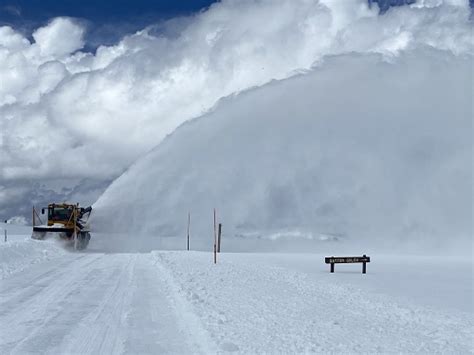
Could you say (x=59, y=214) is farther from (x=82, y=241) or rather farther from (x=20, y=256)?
Answer: (x=20, y=256)

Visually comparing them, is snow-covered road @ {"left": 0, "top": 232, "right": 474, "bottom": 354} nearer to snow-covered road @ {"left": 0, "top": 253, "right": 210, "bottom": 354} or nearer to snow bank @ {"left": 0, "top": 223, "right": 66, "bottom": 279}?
snow-covered road @ {"left": 0, "top": 253, "right": 210, "bottom": 354}

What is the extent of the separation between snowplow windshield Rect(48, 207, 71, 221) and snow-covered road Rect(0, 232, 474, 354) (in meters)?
17.8

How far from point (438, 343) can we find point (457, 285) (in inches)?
329

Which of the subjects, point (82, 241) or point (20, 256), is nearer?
point (20, 256)

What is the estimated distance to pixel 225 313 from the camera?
30.0 ft

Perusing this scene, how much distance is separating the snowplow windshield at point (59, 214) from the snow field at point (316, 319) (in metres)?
21.7

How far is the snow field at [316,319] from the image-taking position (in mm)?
7170

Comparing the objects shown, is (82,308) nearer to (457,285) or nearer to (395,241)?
(457,285)

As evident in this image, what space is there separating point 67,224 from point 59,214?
1.17 m

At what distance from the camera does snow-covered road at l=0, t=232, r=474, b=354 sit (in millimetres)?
7117

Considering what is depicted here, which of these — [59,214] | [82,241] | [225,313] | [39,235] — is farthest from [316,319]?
[59,214]

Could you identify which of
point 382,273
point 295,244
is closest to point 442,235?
point 295,244

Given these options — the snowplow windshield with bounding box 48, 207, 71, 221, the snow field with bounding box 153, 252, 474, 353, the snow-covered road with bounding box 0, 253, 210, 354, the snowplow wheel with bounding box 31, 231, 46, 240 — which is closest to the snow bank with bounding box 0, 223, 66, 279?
the snow-covered road with bounding box 0, 253, 210, 354

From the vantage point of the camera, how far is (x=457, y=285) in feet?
49.6
